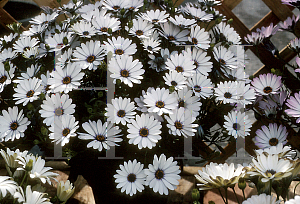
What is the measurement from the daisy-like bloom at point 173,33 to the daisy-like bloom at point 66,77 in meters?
0.32

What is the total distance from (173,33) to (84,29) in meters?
0.30

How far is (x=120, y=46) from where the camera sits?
928mm

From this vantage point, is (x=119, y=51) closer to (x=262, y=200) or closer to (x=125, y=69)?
(x=125, y=69)

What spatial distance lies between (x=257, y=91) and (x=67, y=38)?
27.7 inches

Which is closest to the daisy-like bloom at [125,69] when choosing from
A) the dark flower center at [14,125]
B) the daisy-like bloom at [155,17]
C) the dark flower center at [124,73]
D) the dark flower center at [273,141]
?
the dark flower center at [124,73]

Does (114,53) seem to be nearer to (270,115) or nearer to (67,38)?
(67,38)

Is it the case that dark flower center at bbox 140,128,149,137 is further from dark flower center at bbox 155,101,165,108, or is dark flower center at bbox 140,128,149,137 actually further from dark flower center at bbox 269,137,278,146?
dark flower center at bbox 269,137,278,146

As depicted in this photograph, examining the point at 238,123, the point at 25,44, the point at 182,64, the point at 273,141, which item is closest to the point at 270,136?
the point at 273,141

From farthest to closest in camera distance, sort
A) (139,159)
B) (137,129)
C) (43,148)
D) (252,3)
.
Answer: (252,3) < (43,148) < (139,159) < (137,129)

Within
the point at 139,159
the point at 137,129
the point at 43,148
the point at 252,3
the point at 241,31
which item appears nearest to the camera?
the point at 137,129

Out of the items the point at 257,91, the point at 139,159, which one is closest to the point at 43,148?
the point at 139,159

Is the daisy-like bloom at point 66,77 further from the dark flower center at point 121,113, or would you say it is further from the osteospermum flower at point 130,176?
the osteospermum flower at point 130,176

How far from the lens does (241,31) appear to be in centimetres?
148

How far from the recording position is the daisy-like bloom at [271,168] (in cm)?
61
